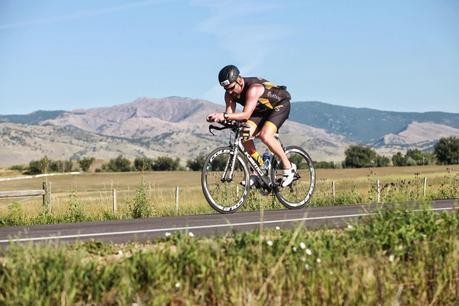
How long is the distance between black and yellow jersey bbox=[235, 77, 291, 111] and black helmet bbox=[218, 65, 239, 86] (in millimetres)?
311

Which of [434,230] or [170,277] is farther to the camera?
[434,230]

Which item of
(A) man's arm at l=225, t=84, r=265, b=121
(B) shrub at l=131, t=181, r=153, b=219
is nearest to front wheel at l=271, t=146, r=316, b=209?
(A) man's arm at l=225, t=84, r=265, b=121

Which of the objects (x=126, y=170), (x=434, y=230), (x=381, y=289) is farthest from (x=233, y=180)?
(x=126, y=170)

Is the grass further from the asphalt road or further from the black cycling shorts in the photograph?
the black cycling shorts

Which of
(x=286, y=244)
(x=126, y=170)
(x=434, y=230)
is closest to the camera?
(x=286, y=244)

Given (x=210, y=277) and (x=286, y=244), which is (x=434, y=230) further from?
(x=210, y=277)

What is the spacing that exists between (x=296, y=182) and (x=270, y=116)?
1354mm

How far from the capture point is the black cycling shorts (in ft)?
36.9

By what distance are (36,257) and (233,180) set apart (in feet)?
18.8

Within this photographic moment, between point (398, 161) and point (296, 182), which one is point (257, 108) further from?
point (398, 161)

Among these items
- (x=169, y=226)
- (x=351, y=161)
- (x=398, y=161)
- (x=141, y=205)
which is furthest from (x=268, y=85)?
(x=351, y=161)

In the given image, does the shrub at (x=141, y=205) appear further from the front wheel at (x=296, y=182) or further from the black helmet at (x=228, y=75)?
the black helmet at (x=228, y=75)

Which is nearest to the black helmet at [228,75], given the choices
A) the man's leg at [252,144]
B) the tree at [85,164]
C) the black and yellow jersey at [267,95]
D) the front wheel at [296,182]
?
the black and yellow jersey at [267,95]

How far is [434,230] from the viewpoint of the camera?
6.76 meters
